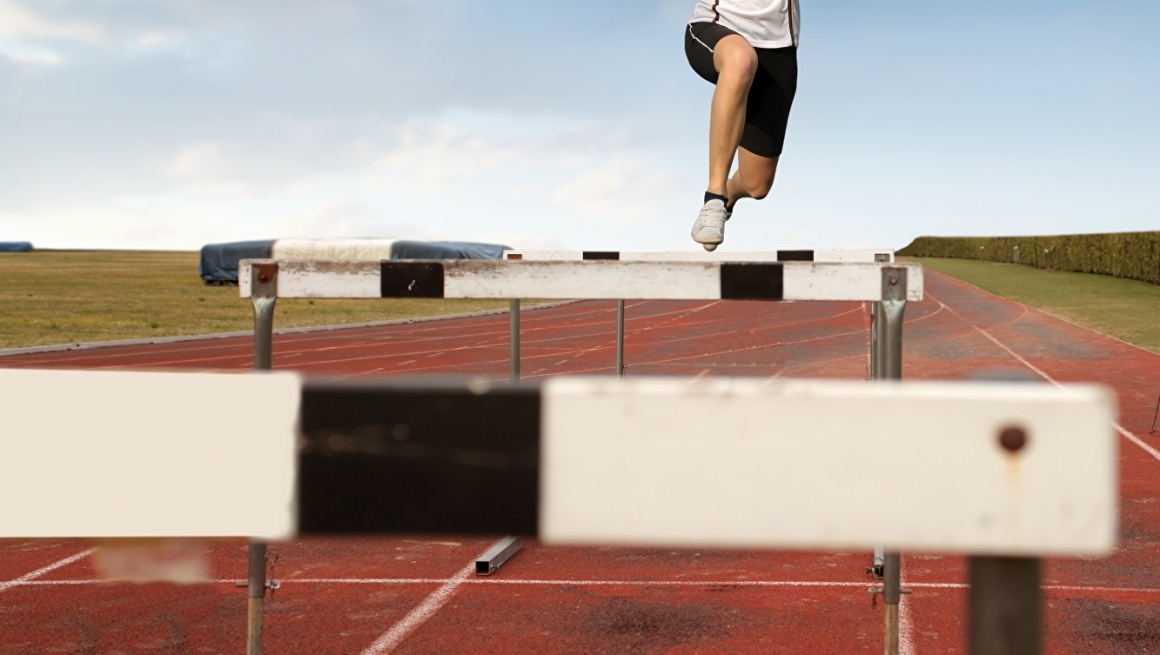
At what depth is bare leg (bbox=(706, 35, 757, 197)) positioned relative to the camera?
436 centimetres

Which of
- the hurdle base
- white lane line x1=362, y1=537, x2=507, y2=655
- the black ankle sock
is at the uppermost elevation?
the black ankle sock

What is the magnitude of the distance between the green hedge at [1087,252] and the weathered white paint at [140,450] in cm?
3625

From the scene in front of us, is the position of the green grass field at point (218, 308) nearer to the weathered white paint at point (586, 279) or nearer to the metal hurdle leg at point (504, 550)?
the metal hurdle leg at point (504, 550)

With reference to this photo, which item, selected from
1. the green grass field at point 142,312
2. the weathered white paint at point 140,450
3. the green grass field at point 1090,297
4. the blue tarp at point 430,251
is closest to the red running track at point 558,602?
the weathered white paint at point 140,450

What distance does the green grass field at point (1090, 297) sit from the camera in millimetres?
21203

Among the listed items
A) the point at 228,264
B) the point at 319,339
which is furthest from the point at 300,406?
the point at 228,264

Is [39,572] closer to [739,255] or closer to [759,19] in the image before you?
[739,255]

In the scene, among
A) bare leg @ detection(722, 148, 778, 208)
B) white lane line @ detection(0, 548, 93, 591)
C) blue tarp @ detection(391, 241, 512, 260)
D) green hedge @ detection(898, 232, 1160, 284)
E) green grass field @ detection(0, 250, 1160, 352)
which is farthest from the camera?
blue tarp @ detection(391, 241, 512, 260)

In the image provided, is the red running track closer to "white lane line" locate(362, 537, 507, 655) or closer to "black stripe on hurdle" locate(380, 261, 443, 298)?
"white lane line" locate(362, 537, 507, 655)

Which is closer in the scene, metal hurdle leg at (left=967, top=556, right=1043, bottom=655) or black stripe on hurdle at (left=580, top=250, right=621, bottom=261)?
metal hurdle leg at (left=967, top=556, right=1043, bottom=655)

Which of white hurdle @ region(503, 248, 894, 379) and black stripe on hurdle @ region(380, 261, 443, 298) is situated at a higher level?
white hurdle @ region(503, 248, 894, 379)

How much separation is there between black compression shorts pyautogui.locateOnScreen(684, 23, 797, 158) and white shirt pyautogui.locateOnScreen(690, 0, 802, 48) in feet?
0.11

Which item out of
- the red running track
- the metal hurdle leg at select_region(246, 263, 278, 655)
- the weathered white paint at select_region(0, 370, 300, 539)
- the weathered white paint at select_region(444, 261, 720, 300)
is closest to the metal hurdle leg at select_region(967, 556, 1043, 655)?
the weathered white paint at select_region(0, 370, 300, 539)

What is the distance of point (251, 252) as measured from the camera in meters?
40.8
